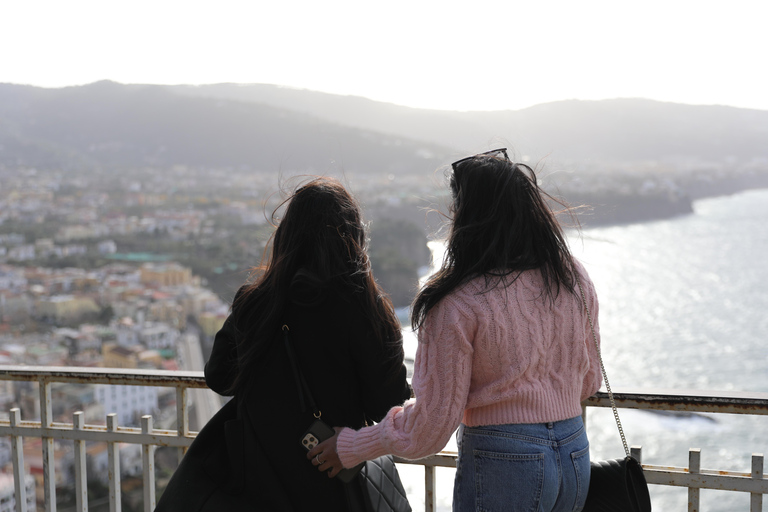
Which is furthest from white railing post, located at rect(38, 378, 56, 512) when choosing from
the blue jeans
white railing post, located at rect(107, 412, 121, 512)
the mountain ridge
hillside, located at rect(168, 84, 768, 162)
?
the mountain ridge

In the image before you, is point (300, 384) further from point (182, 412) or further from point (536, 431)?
point (182, 412)

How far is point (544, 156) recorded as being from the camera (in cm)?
149

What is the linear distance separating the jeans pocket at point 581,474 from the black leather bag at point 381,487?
390 mm

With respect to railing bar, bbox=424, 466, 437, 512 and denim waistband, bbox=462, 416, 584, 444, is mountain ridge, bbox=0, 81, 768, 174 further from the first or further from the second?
denim waistband, bbox=462, 416, 584, 444

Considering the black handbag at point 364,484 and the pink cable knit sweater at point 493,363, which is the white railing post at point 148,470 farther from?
the pink cable knit sweater at point 493,363

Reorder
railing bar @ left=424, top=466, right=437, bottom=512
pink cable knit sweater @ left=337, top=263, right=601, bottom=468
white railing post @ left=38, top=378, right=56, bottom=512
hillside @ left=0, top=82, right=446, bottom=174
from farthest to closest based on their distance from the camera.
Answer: hillside @ left=0, top=82, right=446, bottom=174 < white railing post @ left=38, top=378, right=56, bottom=512 < railing bar @ left=424, top=466, right=437, bottom=512 < pink cable knit sweater @ left=337, top=263, right=601, bottom=468

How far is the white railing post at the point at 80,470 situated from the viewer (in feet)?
7.11

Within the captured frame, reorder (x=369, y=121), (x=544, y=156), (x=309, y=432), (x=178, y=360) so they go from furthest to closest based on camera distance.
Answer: (x=369, y=121)
(x=178, y=360)
(x=544, y=156)
(x=309, y=432)

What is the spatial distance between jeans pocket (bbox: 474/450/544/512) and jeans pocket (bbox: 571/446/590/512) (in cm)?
10

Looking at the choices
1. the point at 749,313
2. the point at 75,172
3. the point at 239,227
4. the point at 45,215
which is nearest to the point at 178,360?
the point at 239,227

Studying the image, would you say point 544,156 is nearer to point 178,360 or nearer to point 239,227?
point 178,360

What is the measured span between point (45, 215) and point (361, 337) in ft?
146

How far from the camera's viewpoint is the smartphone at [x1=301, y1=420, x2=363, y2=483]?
1326 mm

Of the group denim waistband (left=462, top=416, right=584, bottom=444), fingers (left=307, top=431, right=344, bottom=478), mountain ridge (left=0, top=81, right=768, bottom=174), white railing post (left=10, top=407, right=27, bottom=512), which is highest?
mountain ridge (left=0, top=81, right=768, bottom=174)
